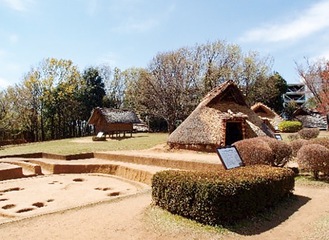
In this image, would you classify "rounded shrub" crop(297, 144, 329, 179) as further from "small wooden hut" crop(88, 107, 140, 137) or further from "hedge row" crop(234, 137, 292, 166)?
"small wooden hut" crop(88, 107, 140, 137)

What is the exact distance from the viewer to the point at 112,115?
131 ft

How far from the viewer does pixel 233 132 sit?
2112 cm

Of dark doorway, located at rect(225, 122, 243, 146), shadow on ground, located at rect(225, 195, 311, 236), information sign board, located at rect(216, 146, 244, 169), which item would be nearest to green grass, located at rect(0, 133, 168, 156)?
dark doorway, located at rect(225, 122, 243, 146)

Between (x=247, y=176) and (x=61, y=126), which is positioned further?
(x=61, y=126)

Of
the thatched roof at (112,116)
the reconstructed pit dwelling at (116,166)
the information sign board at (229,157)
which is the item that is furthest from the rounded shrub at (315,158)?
the thatched roof at (112,116)

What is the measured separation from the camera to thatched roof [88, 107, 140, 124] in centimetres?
3934

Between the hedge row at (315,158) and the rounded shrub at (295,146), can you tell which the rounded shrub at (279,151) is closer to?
the rounded shrub at (295,146)

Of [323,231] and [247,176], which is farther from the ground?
[247,176]

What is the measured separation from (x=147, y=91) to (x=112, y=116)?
751 cm

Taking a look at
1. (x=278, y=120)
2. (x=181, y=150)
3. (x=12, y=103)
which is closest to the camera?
(x=181, y=150)

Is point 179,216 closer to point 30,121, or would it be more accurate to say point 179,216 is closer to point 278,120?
point 278,120

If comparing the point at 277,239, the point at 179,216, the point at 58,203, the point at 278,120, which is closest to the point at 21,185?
the point at 58,203

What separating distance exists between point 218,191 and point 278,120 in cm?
3332

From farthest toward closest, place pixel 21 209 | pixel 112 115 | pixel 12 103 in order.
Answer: pixel 12 103 < pixel 112 115 < pixel 21 209
